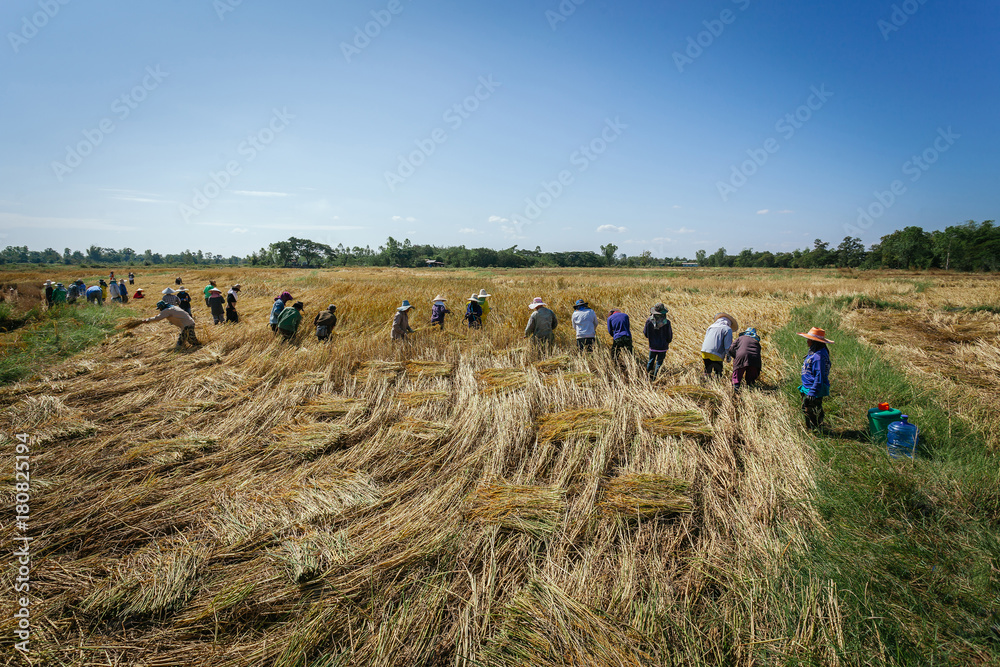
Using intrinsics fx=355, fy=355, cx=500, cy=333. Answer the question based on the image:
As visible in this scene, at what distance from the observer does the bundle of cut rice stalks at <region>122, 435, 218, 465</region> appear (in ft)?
12.5

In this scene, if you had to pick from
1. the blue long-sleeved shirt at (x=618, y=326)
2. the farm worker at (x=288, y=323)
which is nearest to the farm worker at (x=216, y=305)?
the farm worker at (x=288, y=323)

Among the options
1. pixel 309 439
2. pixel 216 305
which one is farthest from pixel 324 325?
pixel 216 305

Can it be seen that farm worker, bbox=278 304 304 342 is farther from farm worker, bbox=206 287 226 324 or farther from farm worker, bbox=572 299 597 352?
farm worker, bbox=572 299 597 352

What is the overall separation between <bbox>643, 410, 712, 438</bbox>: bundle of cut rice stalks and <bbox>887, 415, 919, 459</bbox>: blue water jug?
1.76 metres

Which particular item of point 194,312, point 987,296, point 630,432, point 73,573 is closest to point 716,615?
point 630,432

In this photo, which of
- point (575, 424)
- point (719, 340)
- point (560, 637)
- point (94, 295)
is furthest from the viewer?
point (94, 295)

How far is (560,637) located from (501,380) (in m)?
3.74

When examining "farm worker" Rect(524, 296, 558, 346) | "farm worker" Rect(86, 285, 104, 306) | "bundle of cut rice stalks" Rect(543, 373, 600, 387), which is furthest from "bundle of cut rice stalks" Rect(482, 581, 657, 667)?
"farm worker" Rect(86, 285, 104, 306)

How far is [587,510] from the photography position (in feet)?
9.79

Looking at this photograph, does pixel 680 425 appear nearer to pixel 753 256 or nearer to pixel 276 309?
pixel 276 309

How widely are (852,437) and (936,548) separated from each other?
2.17 metres

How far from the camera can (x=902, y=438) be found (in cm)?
376

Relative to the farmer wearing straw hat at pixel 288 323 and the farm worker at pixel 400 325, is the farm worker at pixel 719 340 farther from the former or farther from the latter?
the farmer wearing straw hat at pixel 288 323

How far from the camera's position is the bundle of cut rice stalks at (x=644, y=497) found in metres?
2.94
